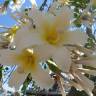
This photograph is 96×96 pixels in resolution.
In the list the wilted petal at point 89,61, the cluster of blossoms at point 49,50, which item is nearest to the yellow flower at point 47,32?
the cluster of blossoms at point 49,50

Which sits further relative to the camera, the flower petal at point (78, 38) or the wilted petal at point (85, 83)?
the wilted petal at point (85, 83)

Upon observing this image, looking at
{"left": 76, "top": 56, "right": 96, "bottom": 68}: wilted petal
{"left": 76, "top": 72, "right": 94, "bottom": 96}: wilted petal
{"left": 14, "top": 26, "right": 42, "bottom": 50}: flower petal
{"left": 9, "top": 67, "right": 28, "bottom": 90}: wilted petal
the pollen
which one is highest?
{"left": 14, "top": 26, "right": 42, "bottom": 50}: flower petal

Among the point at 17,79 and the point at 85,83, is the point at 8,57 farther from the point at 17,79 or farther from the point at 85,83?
the point at 85,83

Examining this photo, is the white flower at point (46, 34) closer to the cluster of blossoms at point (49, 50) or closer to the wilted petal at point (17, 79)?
the cluster of blossoms at point (49, 50)

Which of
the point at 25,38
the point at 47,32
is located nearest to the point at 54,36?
the point at 47,32

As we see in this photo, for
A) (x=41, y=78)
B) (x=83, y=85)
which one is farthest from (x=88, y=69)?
(x=41, y=78)

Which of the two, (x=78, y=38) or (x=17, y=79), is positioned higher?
(x=78, y=38)

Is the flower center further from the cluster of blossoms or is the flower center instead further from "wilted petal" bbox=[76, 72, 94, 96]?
"wilted petal" bbox=[76, 72, 94, 96]

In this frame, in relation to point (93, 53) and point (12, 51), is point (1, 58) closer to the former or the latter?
point (12, 51)

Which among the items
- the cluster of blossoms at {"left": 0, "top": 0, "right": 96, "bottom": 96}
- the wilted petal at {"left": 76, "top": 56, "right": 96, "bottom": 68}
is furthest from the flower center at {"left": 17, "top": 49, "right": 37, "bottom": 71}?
the wilted petal at {"left": 76, "top": 56, "right": 96, "bottom": 68}
